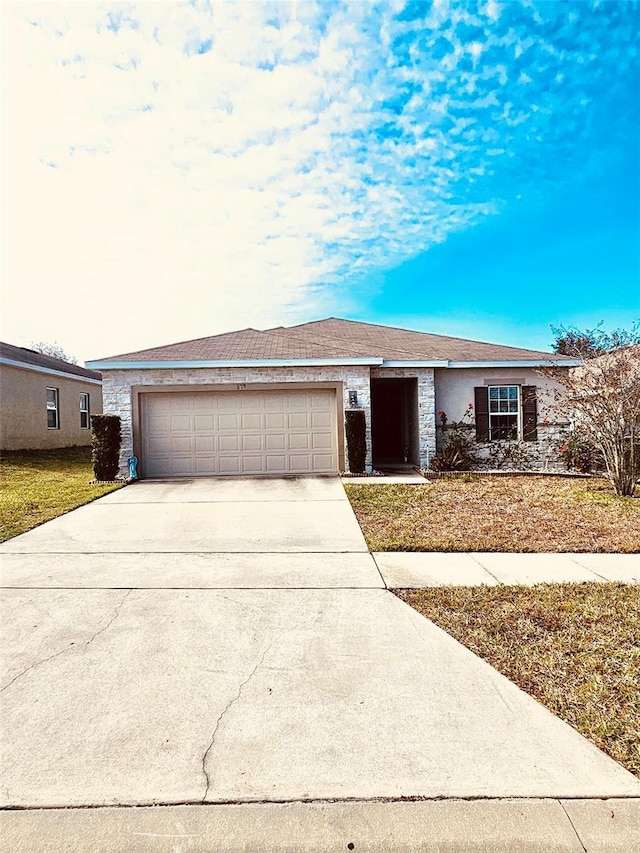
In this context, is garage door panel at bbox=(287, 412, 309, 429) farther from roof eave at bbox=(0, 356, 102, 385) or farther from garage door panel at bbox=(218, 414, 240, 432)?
roof eave at bbox=(0, 356, 102, 385)

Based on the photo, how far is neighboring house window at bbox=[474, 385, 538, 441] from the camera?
44.1 feet

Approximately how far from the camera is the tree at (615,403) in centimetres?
957

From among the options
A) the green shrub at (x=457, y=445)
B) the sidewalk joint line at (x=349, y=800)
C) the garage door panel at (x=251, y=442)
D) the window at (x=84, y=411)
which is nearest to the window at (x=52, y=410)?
the window at (x=84, y=411)

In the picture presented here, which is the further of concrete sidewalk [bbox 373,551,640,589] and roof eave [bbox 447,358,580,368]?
roof eave [bbox 447,358,580,368]

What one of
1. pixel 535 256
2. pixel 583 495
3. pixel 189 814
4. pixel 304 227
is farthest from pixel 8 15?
pixel 535 256

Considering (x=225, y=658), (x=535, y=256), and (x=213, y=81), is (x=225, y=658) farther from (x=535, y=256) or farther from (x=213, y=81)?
(x=535, y=256)

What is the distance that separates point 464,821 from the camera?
2102mm

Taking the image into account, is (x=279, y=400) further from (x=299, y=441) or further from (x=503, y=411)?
(x=503, y=411)

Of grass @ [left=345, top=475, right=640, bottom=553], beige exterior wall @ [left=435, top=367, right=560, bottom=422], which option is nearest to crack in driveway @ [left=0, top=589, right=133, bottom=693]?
grass @ [left=345, top=475, right=640, bottom=553]

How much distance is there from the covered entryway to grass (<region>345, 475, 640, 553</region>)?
320 centimetres

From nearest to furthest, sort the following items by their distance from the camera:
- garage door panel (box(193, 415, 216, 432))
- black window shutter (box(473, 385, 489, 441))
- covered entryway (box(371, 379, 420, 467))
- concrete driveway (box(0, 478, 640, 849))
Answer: concrete driveway (box(0, 478, 640, 849))
garage door panel (box(193, 415, 216, 432))
black window shutter (box(473, 385, 489, 441))
covered entryway (box(371, 379, 420, 467))

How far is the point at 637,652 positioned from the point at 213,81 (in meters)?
9.05

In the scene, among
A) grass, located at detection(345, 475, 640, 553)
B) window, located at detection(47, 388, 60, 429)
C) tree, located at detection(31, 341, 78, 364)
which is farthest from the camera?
tree, located at detection(31, 341, 78, 364)

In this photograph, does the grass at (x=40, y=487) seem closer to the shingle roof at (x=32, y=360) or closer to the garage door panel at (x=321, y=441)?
the shingle roof at (x=32, y=360)
